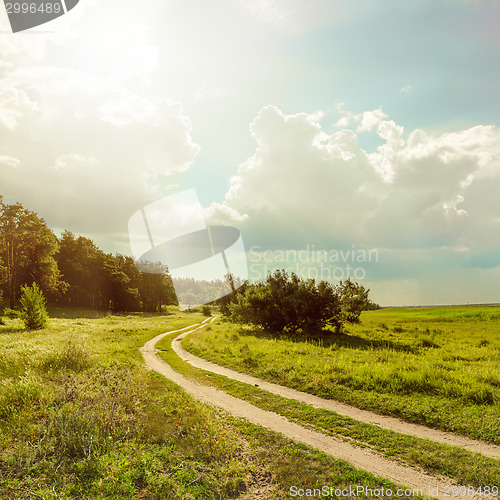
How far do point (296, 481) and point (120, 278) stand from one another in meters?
79.9

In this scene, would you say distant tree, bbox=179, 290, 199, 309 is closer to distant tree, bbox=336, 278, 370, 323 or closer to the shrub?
the shrub

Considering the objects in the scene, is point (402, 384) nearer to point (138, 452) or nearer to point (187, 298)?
point (138, 452)

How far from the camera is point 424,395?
12.6 metres

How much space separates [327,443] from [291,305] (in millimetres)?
27491

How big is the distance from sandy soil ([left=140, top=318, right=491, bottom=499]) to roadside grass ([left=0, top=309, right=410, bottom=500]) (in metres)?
0.49

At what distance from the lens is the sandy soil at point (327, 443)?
22.7 ft

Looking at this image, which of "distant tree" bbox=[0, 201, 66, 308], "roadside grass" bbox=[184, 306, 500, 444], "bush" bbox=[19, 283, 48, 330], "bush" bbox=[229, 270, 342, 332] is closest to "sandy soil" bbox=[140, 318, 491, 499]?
"roadside grass" bbox=[184, 306, 500, 444]

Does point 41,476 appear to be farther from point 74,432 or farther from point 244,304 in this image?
point 244,304

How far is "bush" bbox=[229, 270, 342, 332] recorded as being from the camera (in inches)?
1403

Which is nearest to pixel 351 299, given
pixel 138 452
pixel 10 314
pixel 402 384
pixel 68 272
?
pixel 402 384

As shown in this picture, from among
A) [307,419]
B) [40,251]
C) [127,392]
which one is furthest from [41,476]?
[40,251]

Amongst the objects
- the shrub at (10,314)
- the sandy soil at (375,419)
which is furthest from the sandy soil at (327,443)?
the shrub at (10,314)

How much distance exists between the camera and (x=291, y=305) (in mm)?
36219

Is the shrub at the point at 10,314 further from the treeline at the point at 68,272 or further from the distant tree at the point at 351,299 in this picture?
the distant tree at the point at 351,299
